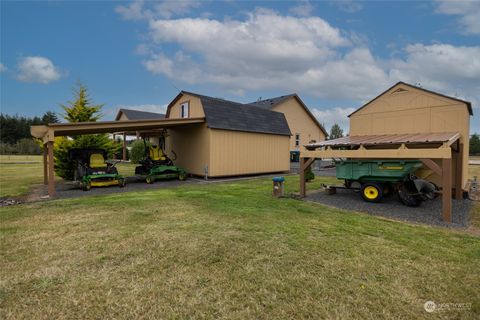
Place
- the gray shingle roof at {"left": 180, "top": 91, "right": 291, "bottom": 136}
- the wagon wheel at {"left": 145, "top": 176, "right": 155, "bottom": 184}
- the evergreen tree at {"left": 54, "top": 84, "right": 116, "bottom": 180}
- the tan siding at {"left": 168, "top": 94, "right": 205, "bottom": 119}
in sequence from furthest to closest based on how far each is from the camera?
the tan siding at {"left": 168, "top": 94, "right": 205, "bottom": 119}
the gray shingle roof at {"left": 180, "top": 91, "right": 291, "bottom": 136}
the evergreen tree at {"left": 54, "top": 84, "right": 116, "bottom": 180}
the wagon wheel at {"left": 145, "top": 176, "right": 155, "bottom": 184}

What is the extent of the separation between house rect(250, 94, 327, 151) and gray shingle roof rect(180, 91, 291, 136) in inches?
321

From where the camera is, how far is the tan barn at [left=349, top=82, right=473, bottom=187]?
932cm

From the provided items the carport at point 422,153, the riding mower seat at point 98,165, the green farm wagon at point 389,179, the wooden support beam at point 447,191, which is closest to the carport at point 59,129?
the riding mower seat at point 98,165

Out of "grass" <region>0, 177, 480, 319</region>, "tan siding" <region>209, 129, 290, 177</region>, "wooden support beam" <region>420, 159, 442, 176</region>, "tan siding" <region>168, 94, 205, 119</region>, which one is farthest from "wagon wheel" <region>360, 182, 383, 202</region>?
"tan siding" <region>168, 94, 205, 119</region>

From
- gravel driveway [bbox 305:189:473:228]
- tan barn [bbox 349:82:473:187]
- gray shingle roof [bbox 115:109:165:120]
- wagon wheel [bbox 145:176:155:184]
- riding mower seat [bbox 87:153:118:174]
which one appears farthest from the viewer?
gray shingle roof [bbox 115:109:165:120]

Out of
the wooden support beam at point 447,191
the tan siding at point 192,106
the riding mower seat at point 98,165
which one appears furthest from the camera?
the tan siding at point 192,106

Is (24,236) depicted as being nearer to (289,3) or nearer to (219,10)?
(219,10)

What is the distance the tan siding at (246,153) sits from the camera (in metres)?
13.9

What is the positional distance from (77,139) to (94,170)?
3.83m

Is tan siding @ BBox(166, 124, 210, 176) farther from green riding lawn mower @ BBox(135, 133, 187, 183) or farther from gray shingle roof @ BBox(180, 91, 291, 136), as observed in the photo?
green riding lawn mower @ BBox(135, 133, 187, 183)

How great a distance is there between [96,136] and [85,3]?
642cm

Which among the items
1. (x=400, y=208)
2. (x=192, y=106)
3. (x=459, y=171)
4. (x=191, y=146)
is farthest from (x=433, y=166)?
(x=192, y=106)

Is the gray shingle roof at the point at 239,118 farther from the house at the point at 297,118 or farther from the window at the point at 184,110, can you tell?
the house at the point at 297,118

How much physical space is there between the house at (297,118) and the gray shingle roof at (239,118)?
8.16m
